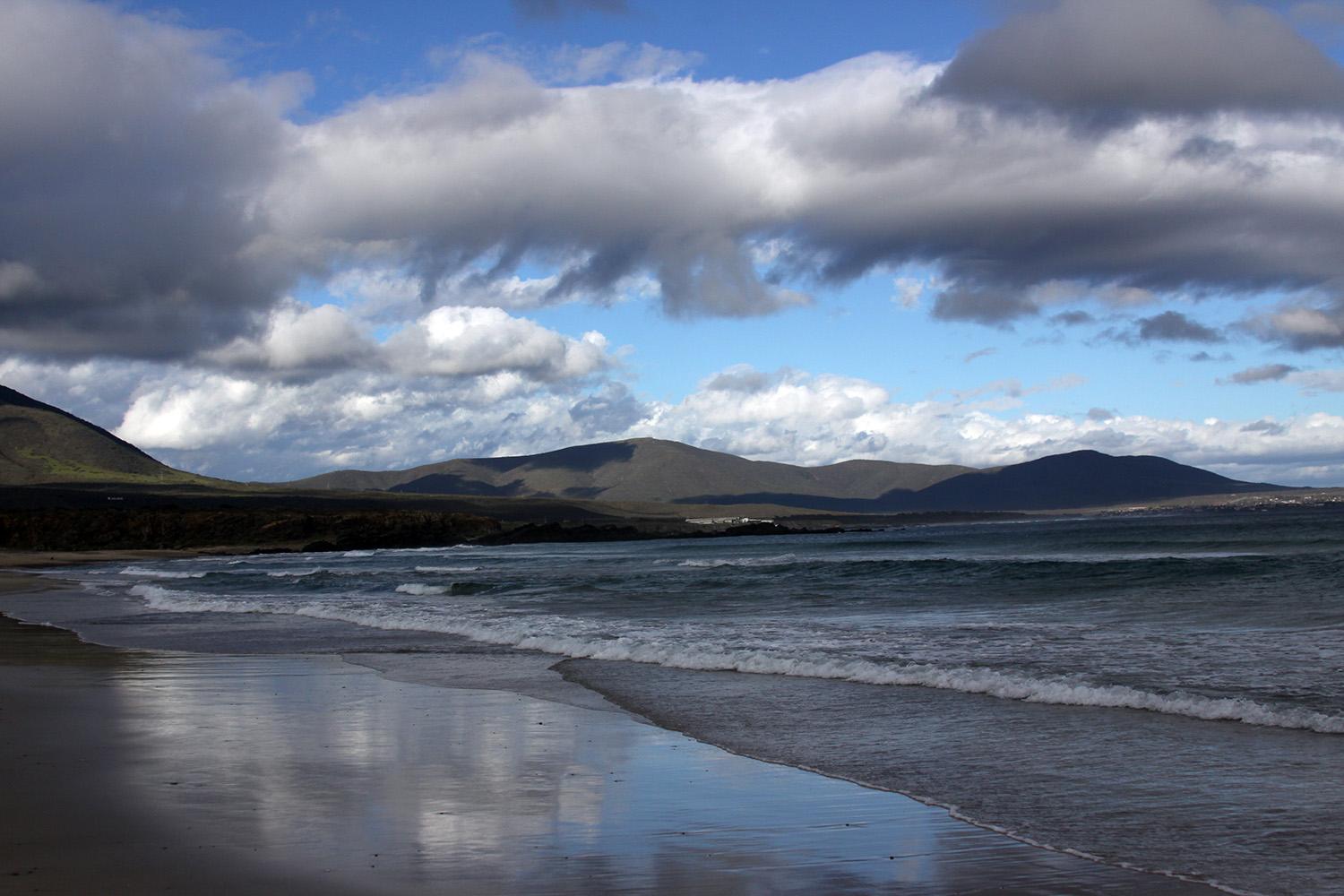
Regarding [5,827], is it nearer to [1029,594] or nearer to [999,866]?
[999,866]

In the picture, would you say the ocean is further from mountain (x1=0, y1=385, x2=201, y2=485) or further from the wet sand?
mountain (x1=0, y1=385, x2=201, y2=485)

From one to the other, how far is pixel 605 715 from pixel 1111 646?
797cm

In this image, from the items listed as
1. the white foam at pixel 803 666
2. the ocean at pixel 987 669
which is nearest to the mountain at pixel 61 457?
the ocean at pixel 987 669

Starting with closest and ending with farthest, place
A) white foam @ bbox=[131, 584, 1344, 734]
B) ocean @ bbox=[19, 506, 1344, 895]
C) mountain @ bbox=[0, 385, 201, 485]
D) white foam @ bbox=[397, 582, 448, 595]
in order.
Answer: ocean @ bbox=[19, 506, 1344, 895] < white foam @ bbox=[131, 584, 1344, 734] < white foam @ bbox=[397, 582, 448, 595] < mountain @ bbox=[0, 385, 201, 485]

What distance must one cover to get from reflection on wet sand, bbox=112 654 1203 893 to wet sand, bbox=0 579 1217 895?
0.08 ft

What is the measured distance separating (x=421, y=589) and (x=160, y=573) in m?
22.0

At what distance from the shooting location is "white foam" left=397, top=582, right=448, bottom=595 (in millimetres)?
33688

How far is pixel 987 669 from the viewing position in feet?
44.2

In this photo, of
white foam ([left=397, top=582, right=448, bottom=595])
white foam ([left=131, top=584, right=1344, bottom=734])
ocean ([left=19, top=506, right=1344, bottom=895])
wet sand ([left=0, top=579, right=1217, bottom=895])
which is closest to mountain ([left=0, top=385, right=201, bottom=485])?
white foam ([left=397, top=582, right=448, bottom=595])

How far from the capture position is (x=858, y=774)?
28.7 feet

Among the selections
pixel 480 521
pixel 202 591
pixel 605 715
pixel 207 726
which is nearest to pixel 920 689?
pixel 605 715

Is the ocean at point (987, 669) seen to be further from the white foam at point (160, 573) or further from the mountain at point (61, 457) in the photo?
the mountain at point (61, 457)

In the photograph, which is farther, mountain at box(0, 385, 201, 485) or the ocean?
mountain at box(0, 385, 201, 485)

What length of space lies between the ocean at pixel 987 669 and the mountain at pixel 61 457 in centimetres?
14577
